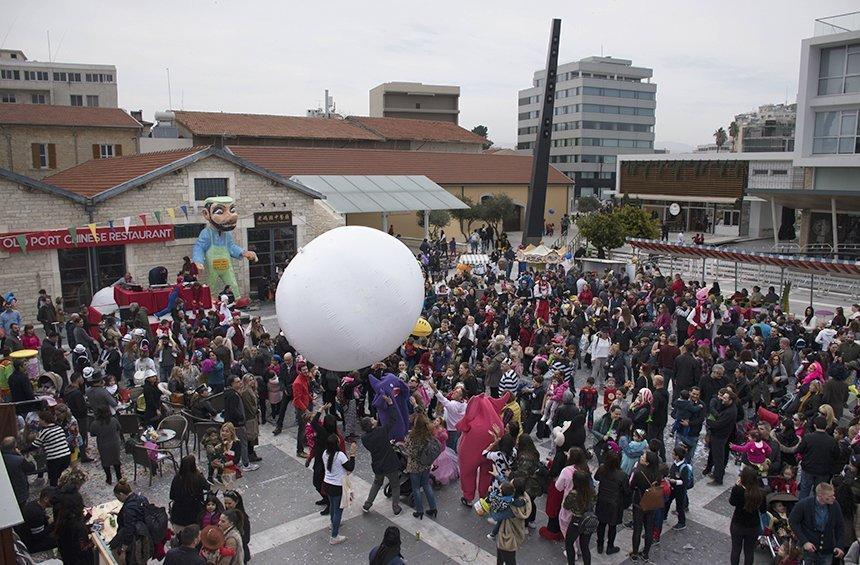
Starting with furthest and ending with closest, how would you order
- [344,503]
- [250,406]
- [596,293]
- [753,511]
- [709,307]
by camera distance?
[596,293] < [709,307] < [250,406] < [344,503] < [753,511]

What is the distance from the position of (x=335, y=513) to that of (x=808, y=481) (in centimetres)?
594

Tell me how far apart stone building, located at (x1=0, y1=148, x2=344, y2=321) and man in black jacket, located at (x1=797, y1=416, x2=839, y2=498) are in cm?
1889

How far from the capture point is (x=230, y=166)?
22953 mm

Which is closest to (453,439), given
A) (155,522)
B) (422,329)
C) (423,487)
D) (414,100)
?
(423,487)

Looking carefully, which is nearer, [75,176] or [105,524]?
[105,524]

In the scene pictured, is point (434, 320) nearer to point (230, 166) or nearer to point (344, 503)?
point (344, 503)

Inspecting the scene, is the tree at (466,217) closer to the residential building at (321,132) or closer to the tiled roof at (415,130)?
the residential building at (321,132)

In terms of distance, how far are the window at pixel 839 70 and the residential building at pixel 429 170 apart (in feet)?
64.7

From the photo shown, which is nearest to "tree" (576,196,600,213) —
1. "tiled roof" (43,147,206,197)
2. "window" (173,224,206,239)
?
"tiled roof" (43,147,206,197)

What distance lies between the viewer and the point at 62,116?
4253 cm

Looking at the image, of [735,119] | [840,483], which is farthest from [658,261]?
[735,119]

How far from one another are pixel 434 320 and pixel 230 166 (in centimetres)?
1143

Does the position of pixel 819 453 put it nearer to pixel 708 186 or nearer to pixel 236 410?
pixel 236 410

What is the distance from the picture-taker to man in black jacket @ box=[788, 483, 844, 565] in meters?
6.71
